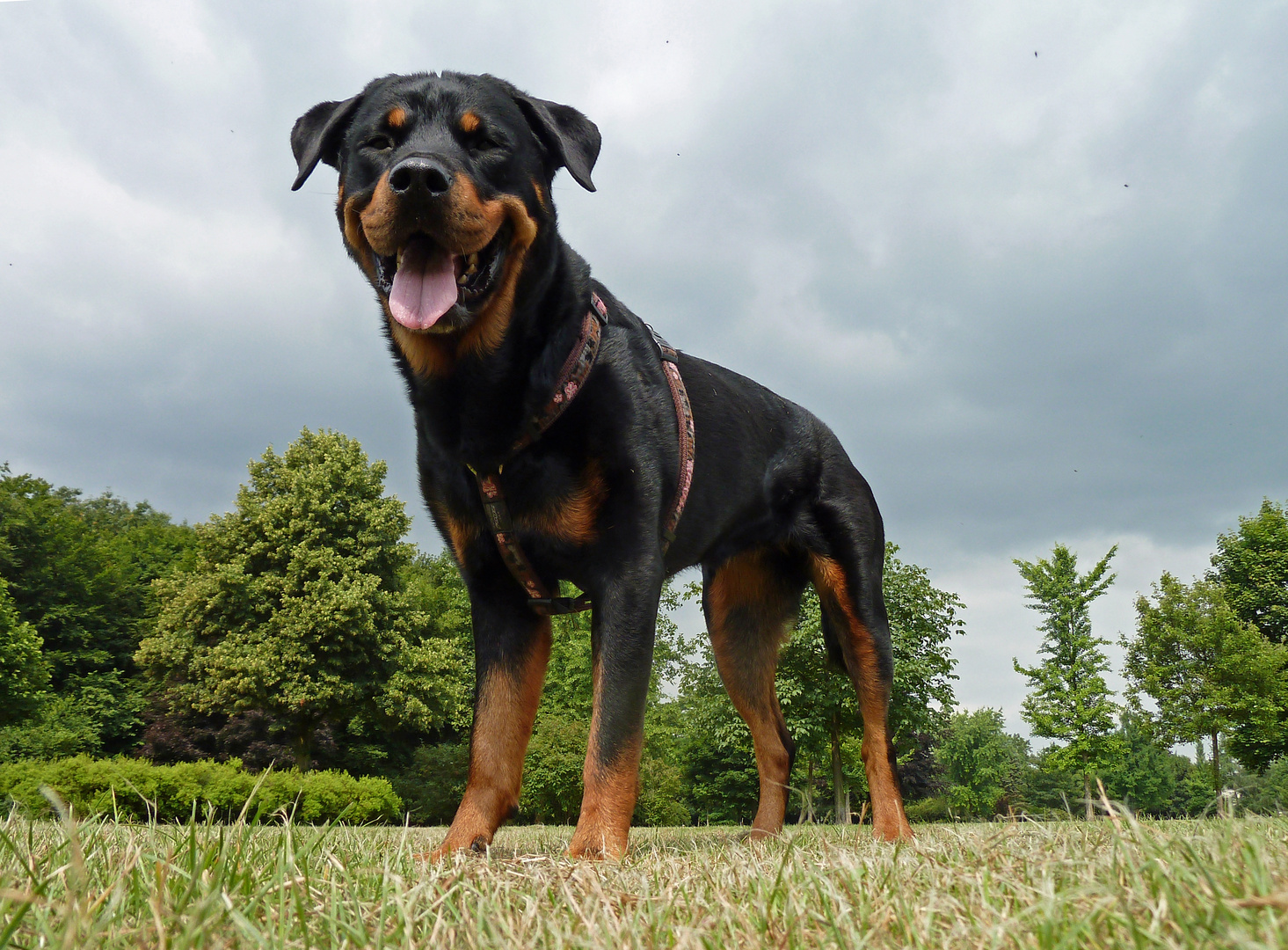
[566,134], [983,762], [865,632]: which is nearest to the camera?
[566,134]

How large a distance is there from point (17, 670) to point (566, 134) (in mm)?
26674

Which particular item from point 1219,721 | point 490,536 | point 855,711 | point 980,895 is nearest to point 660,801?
point 855,711

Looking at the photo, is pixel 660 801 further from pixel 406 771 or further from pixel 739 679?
pixel 739 679

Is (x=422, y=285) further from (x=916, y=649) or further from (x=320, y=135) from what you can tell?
(x=916, y=649)

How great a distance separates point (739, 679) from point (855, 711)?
20502 millimetres

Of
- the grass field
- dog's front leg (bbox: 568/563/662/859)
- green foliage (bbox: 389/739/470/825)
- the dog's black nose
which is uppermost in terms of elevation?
the dog's black nose

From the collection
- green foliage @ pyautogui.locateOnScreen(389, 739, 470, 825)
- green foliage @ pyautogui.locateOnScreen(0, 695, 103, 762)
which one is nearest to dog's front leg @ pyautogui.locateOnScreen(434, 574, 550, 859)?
green foliage @ pyautogui.locateOnScreen(389, 739, 470, 825)

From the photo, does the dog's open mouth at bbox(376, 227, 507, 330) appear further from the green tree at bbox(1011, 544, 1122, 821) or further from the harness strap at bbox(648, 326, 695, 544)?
the green tree at bbox(1011, 544, 1122, 821)

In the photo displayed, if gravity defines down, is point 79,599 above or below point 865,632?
above

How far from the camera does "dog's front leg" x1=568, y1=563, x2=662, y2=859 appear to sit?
3.08 meters

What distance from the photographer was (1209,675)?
1120 inches

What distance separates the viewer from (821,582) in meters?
5.32

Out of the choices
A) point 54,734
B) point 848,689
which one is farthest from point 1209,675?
point 54,734

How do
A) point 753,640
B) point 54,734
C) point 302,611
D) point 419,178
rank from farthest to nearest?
1. point 54,734
2. point 302,611
3. point 753,640
4. point 419,178
